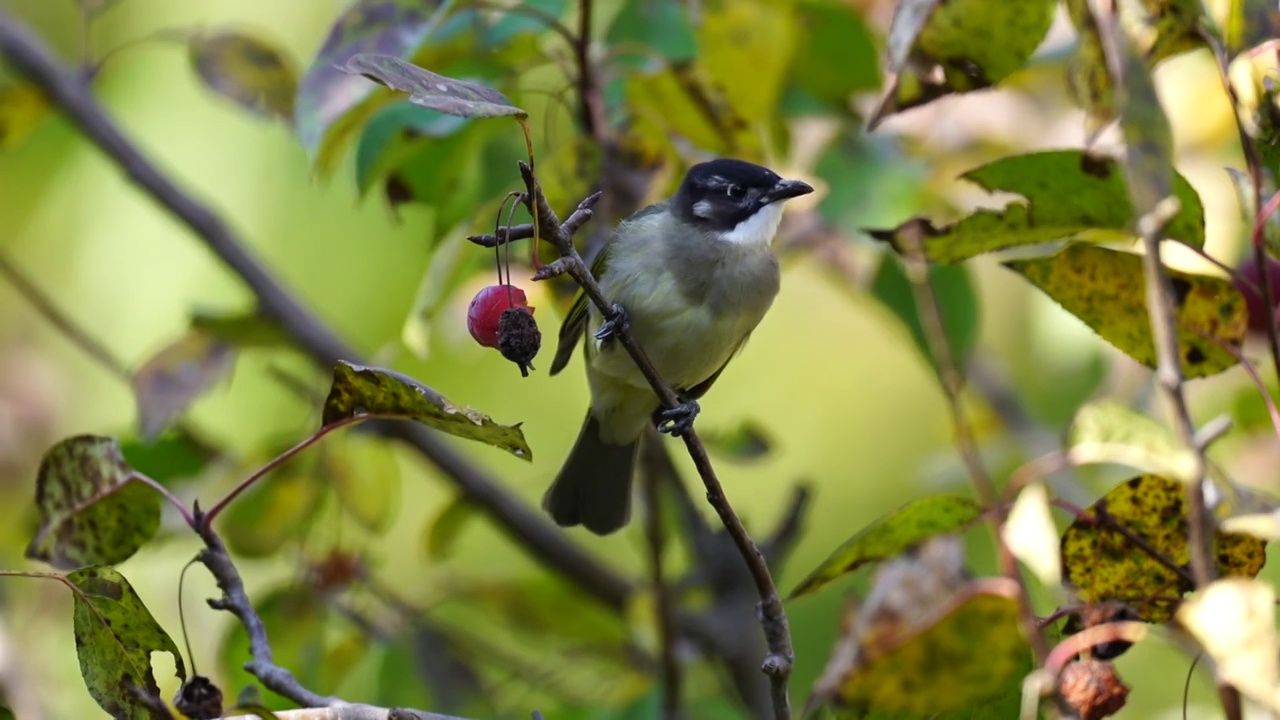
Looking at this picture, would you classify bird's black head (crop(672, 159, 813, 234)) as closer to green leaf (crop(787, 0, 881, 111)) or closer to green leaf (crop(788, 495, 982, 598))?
green leaf (crop(787, 0, 881, 111))

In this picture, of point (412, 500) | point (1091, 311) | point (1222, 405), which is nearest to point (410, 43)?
point (1091, 311)

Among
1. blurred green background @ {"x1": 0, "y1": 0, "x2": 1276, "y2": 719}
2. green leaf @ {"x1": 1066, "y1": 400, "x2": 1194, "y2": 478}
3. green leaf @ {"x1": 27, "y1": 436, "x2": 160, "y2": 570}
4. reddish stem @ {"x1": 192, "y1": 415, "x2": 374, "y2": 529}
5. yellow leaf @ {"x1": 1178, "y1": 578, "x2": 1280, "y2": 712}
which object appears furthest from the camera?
blurred green background @ {"x1": 0, "y1": 0, "x2": 1276, "y2": 719}

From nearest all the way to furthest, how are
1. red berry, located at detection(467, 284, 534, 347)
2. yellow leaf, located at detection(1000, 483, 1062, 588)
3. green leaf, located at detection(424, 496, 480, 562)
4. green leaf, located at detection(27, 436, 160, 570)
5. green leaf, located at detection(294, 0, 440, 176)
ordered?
yellow leaf, located at detection(1000, 483, 1062, 588) → green leaf, located at detection(27, 436, 160, 570) → red berry, located at detection(467, 284, 534, 347) → green leaf, located at detection(294, 0, 440, 176) → green leaf, located at detection(424, 496, 480, 562)

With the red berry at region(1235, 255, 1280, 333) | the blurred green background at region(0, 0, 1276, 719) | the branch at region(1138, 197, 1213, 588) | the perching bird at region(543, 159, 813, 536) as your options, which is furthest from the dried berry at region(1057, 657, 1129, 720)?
the blurred green background at region(0, 0, 1276, 719)

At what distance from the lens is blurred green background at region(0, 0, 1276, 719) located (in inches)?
169

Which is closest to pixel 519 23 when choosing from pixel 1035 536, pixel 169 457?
pixel 169 457

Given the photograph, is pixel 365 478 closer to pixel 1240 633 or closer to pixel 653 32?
pixel 653 32

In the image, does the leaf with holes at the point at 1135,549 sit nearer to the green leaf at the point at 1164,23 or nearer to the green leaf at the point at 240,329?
the green leaf at the point at 1164,23

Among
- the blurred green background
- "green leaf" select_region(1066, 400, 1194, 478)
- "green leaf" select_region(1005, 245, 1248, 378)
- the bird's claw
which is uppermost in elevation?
"green leaf" select_region(1005, 245, 1248, 378)

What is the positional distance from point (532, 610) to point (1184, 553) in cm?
256

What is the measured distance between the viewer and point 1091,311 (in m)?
2.04

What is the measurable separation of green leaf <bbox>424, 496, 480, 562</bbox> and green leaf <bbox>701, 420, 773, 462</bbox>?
2.35ft

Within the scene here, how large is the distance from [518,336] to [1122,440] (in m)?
0.89

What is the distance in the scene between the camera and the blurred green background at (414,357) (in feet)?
14.1
